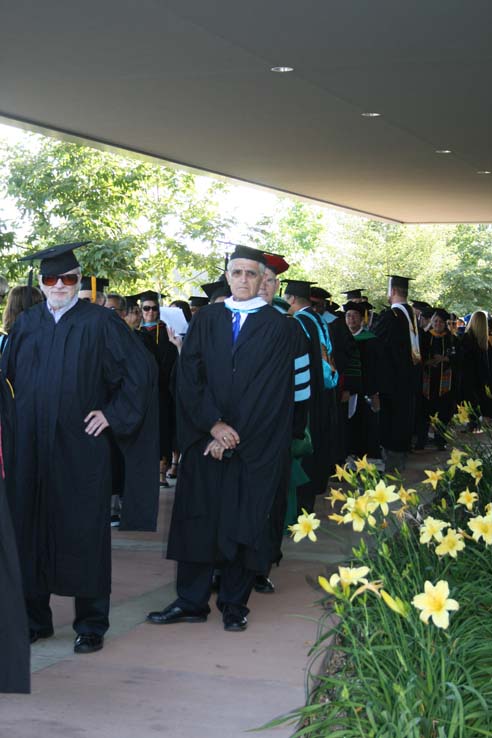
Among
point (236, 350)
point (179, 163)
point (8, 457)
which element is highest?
point (179, 163)

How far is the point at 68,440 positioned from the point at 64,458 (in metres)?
0.09

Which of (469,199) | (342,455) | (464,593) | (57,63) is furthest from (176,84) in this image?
(469,199)

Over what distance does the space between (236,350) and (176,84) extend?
453 centimetres

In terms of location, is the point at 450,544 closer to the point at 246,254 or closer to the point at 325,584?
the point at 325,584

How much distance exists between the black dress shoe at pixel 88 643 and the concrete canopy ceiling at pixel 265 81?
4.07 m

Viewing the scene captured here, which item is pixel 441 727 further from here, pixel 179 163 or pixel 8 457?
pixel 179 163

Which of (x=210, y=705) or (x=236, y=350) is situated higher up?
(x=236, y=350)

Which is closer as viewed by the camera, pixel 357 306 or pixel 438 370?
pixel 357 306

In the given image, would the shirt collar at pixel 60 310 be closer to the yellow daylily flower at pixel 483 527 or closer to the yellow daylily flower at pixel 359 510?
the yellow daylily flower at pixel 359 510

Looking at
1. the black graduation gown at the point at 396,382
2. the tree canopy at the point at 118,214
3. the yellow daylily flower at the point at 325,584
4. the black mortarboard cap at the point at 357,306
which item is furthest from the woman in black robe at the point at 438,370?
the yellow daylily flower at the point at 325,584

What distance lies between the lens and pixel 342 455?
1062 cm

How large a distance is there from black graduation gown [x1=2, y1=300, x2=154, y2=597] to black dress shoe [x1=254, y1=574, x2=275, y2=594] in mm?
1494

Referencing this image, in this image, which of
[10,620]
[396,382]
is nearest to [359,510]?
[10,620]

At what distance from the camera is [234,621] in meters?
5.63
